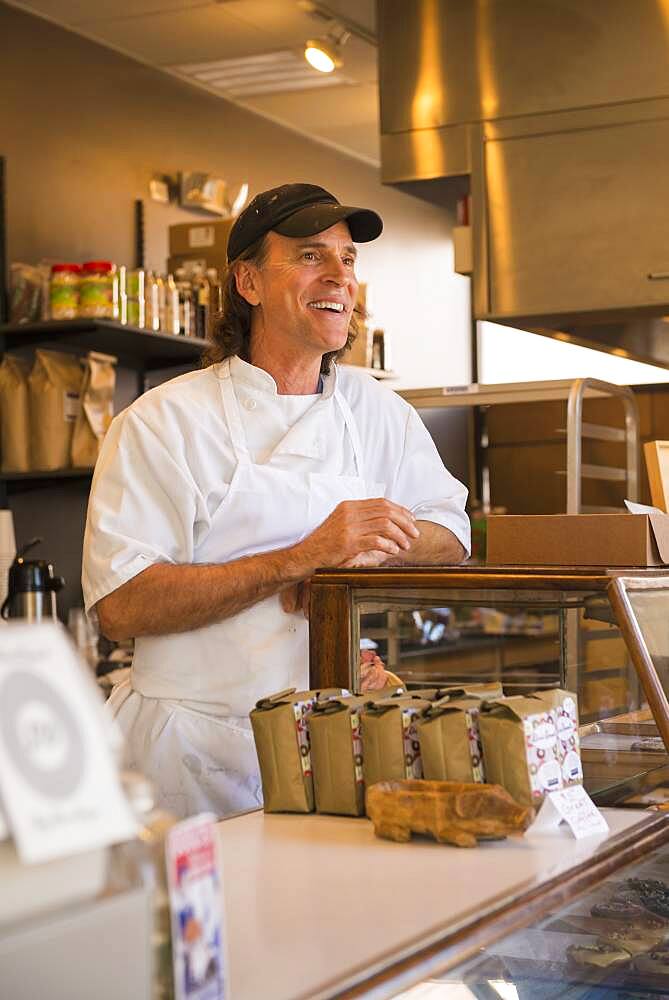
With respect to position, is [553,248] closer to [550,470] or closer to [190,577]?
[190,577]

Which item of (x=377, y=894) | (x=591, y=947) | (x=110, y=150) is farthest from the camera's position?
(x=110, y=150)

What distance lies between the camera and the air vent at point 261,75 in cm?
557

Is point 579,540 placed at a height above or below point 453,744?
above

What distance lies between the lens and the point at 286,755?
160cm

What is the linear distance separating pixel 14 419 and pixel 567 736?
327cm

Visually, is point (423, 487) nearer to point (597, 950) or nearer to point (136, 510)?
point (136, 510)

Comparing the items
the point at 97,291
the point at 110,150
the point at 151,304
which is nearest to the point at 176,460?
the point at 97,291

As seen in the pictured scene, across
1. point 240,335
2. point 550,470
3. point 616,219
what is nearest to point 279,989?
point 240,335

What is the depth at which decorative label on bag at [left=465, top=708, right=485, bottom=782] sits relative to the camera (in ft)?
4.86

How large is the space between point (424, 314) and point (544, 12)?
3748 millimetres

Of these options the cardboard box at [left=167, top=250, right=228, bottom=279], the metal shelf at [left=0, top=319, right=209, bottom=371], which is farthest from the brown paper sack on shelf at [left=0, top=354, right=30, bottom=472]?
the cardboard box at [left=167, top=250, right=228, bottom=279]

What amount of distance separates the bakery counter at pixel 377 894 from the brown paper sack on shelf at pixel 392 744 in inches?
2.3

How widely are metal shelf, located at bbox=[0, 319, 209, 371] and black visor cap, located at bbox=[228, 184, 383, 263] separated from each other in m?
1.88

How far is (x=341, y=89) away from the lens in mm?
5973
